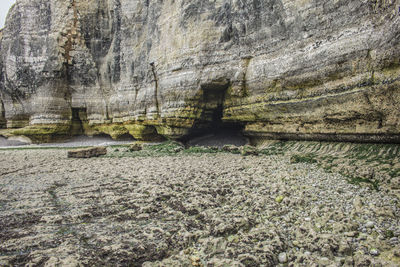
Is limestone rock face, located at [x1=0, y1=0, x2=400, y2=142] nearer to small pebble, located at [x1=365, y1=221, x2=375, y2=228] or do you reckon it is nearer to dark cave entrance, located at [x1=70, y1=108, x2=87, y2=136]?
dark cave entrance, located at [x1=70, y1=108, x2=87, y2=136]

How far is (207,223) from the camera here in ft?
10.4

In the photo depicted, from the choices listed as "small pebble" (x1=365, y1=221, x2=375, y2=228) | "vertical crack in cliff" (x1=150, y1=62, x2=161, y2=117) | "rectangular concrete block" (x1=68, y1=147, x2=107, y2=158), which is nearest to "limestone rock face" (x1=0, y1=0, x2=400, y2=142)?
"vertical crack in cliff" (x1=150, y1=62, x2=161, y2=117)

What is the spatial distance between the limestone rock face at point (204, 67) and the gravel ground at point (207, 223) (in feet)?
12.2

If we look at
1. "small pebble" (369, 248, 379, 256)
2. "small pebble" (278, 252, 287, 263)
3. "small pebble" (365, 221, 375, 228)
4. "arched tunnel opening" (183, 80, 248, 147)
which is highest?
"arched tunnel opening" (183, 80, 248, 147)

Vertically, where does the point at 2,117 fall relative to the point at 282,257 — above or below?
above

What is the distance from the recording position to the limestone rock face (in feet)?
22.2

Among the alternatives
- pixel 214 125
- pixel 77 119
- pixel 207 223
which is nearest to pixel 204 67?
pixel 214 125

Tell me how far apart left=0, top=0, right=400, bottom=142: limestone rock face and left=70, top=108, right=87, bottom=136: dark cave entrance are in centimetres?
9

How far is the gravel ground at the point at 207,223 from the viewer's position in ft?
7.81

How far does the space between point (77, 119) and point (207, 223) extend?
67.7 ft

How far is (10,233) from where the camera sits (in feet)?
9.62

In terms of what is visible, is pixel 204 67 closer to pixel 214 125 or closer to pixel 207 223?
pixel 214 125

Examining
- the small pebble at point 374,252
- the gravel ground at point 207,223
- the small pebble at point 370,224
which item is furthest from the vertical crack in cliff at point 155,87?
the small pebble at point 374,252

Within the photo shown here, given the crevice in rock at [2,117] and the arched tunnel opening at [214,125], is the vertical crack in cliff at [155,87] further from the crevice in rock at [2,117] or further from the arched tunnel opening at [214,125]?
the crevice in rock at [2,117]
